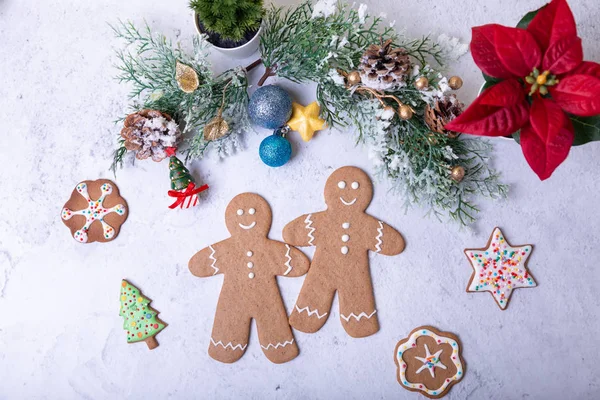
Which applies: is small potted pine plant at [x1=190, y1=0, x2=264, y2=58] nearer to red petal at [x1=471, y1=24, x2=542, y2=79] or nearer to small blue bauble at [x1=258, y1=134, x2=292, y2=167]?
small blue bauble at [x1=258, y1=134, x2=292, y2=167]

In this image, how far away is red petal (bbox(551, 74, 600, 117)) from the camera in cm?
85

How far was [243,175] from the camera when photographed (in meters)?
1.30

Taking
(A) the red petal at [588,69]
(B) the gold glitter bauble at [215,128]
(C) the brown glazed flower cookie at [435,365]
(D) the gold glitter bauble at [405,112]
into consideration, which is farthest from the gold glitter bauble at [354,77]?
(C) the brown glazed flower cookie at [435,365]

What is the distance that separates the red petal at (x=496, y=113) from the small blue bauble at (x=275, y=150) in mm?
457

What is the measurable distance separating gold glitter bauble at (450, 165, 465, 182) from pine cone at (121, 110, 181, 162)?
74 cm

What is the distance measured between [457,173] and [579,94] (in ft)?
1.14

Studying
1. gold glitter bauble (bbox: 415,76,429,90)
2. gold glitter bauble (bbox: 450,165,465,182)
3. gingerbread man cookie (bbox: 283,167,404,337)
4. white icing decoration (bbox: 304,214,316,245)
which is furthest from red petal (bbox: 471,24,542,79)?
white icing decoration (bbox: 304,214,316,245)

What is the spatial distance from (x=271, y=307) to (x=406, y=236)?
43 cm

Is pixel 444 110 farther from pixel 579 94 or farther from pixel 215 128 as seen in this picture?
pixel 215 128

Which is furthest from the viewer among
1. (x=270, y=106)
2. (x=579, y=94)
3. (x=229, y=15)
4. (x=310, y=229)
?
(x=310, y=229)

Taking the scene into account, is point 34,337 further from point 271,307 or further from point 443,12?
point 443,12

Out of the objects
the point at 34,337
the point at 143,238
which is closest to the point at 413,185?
the point at 143,238

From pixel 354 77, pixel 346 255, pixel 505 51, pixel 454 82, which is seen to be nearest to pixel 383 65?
pixel 354 77

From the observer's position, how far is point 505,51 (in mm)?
889
